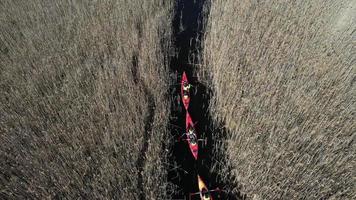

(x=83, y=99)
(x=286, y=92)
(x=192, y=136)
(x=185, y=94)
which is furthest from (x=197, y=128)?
(x=83, y=99)

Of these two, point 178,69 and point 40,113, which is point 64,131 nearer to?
point 40,113

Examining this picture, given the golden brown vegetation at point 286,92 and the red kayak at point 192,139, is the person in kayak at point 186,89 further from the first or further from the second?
the red kayak at point 192,139

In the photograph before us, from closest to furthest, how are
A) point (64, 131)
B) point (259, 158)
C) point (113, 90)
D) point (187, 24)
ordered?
1. point (259, 158)
2. point (64, 131)
3. point (113, 90)
4. point (187, 24)

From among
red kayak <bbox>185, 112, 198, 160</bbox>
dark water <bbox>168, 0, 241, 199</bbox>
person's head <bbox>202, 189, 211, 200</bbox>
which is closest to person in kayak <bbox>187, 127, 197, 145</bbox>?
red kayak <bbox>185, 112, 198, 160</bbox>

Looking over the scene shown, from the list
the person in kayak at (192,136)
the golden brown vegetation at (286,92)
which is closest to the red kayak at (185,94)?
the golden brown vegetation at (286,92)

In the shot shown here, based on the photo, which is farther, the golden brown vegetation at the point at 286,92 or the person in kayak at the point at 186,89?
the person in kayak at the point at 186,89

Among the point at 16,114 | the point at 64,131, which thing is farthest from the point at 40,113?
the point at 64,131
